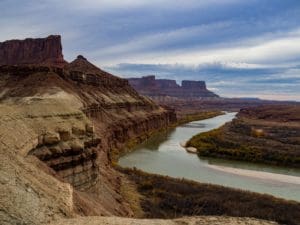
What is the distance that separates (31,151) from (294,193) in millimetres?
21600

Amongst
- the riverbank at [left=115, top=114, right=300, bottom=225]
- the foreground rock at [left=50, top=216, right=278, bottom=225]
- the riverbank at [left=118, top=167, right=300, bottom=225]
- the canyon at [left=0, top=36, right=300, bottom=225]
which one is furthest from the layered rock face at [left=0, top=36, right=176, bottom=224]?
the riverbank at [left=118, top=167, right=300, bottom=225]

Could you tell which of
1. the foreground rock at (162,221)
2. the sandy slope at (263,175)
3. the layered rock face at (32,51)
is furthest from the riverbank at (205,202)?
the layered rock face at (32,51)

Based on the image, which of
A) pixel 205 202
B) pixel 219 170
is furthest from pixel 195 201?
pixel 219 170

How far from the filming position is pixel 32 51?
106 metres

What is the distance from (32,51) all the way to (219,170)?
77.1 metres

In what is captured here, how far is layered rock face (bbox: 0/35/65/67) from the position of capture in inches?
4023

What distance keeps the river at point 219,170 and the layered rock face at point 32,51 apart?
56.3 meters

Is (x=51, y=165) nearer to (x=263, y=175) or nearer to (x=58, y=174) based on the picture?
(x=58, y=174)

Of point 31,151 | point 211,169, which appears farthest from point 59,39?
point 31,151

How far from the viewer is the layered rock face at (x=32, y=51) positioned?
102m

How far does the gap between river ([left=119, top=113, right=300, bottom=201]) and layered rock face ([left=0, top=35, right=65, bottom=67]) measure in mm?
56268

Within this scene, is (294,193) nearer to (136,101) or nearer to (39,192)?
(39,192)

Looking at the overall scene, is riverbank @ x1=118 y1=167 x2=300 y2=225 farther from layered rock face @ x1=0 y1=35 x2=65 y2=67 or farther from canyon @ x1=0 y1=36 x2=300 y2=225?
layered rock face @ x1=0 y1=35 x2=65 y2=67

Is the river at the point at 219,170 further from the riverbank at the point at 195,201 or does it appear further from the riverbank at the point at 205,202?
the riverbank at the point at 205,202
